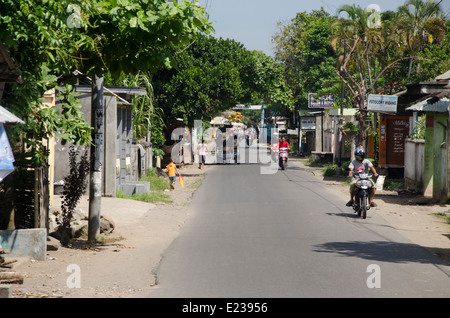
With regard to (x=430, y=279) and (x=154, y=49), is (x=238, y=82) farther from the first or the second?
(x=430, y=279)

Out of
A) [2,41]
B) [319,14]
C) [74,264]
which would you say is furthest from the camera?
[319,14]

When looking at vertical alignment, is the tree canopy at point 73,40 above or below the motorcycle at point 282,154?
above

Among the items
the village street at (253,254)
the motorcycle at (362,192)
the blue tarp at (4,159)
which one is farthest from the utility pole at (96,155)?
the motorcycle at (362,192)

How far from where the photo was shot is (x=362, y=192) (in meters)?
15.9

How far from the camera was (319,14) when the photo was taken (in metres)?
68.8

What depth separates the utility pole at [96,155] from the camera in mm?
12281

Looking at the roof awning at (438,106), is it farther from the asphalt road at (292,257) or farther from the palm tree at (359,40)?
the palm tree at (359,40)

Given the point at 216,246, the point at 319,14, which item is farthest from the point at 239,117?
the point at 216,246

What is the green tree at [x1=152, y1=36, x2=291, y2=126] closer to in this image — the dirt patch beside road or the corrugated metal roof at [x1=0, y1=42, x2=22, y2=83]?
the dirt patch beside road

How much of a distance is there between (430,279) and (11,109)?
6.86 meters

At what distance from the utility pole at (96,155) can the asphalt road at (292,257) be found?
1.76m

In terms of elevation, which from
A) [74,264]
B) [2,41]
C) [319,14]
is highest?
[319,14]

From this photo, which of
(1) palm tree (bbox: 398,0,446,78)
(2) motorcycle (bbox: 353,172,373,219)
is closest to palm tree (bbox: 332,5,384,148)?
(1) palm tree (bbox: 398,0,446,78)

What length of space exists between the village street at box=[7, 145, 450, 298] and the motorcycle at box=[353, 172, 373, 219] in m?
0.39
